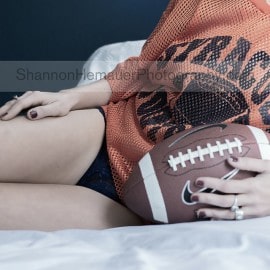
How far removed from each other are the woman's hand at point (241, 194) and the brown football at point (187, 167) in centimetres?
2

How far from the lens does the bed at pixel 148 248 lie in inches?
28.0

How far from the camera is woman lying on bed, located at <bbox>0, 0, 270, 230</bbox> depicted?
3.27ft

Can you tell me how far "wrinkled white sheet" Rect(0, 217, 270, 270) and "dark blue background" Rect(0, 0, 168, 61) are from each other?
155 cm

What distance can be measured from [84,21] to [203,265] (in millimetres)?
1732

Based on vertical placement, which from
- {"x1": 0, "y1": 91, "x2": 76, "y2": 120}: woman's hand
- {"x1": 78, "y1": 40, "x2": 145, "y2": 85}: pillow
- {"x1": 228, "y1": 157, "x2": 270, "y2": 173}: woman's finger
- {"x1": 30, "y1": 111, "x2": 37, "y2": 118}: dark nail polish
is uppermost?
{"x1": 78, "y1": 40, "x2": 145, "y2": 85}: pillow

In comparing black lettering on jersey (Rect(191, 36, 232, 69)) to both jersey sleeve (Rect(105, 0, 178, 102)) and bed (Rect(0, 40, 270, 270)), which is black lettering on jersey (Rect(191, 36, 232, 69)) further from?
bed (Rect(0, 40, 270, 270))

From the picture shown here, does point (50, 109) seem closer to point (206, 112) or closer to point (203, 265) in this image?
point (206, 112)

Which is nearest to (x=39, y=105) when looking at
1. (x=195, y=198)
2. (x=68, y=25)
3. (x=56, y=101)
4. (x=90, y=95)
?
(x=56, y=101)

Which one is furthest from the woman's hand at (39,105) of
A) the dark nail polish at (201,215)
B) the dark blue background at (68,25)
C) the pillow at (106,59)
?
the dark blue background at (68,25)

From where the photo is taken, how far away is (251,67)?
1.02 metres

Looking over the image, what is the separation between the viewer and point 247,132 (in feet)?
2.89

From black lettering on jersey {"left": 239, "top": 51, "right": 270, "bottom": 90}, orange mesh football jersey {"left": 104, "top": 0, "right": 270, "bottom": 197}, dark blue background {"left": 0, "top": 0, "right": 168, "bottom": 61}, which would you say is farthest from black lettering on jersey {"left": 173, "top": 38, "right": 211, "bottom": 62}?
dark blue background {"left": 0, "top": 0, "right": 168, "bottom": 61}

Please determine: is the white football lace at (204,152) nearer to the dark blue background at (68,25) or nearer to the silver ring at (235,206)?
the silver ring at (235,206)

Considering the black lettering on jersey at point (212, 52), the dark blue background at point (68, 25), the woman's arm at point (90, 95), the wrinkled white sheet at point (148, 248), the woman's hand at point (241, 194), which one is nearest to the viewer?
the wrinkled white sheet at point (148, 248)
